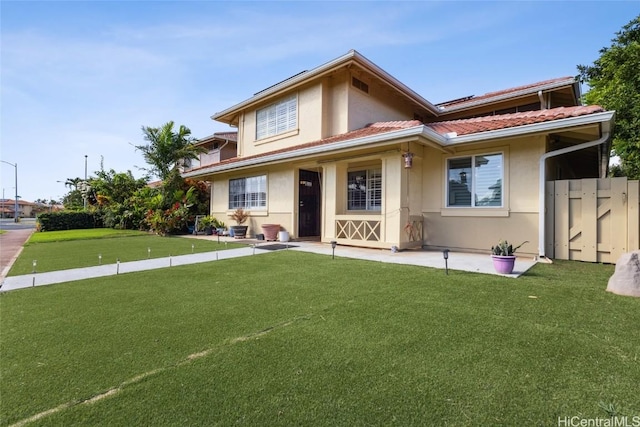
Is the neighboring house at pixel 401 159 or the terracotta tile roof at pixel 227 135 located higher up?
the terracotta tile roof at pixel 227 135

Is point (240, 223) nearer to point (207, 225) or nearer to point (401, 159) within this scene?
point (207, 225)

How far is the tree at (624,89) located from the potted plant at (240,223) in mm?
18382

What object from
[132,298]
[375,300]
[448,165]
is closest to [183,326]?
[132,298]

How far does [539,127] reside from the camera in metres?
7.64

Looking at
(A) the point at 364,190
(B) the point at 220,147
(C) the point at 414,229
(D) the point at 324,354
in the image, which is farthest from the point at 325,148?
(B) the point at 220,147

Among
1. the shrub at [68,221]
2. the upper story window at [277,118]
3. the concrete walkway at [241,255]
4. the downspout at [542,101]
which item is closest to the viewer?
the concrete walkway at [241,255]

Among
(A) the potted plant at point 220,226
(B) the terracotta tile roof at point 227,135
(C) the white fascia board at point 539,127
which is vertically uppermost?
(B) the terracotta tile roof at point 227,135

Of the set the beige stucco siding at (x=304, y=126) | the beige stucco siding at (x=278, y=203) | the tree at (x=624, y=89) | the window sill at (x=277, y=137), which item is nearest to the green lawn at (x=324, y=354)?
the beige stucco siding at (x=278, y=203)

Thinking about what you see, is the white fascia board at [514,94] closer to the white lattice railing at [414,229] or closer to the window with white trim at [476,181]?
the window with white trim at [476,181]

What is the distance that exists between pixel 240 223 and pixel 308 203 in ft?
11.2

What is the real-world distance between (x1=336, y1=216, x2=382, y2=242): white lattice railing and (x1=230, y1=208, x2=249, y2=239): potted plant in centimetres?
507

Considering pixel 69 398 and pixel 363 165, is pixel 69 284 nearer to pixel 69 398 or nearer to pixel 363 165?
pixel 69 398

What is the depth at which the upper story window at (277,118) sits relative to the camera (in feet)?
45.1

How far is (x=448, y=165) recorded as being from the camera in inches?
391
